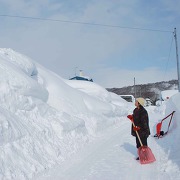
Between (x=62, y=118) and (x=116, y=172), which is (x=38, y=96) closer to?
(x=62, y=118)

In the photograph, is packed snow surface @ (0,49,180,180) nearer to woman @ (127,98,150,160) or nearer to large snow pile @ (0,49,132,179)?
large snow pile @ (0,49,132,179)

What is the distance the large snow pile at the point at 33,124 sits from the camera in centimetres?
766

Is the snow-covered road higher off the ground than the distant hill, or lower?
lower

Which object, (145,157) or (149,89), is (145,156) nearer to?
(145,157)

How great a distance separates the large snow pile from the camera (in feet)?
25.1

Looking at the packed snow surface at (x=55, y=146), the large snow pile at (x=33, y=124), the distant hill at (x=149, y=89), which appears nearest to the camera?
the packed snow surface at (x=55, y=146)

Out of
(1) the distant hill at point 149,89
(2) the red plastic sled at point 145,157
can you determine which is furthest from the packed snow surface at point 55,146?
(1) the distant hill at point 149,89

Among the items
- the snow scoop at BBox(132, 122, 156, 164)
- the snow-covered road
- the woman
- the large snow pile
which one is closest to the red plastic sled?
the snow scoop at BBox(132, 122, 156, 164)

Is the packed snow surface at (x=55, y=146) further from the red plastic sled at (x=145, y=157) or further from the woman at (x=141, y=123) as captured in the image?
the woman at (x=141, y=123)

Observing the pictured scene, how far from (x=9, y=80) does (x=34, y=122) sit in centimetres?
221

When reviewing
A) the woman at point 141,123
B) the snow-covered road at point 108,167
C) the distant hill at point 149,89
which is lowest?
the snow-covered road at point 108,167

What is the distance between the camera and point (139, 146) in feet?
30.6

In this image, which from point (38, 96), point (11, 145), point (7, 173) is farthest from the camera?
point (38, 96)

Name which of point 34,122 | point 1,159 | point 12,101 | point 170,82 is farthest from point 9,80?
point 170,82
